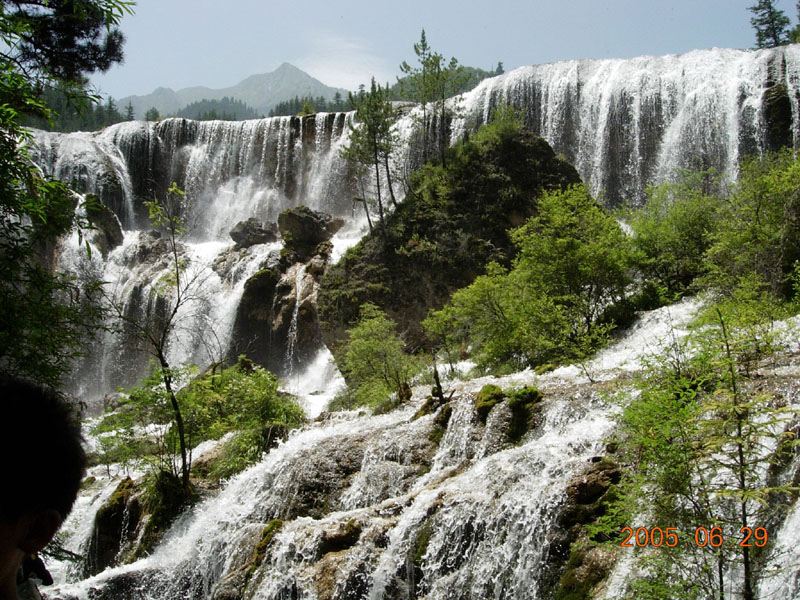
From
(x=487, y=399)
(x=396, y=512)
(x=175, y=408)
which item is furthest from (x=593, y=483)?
(x=175, y=408)

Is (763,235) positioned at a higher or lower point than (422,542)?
higher

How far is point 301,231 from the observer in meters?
30.0

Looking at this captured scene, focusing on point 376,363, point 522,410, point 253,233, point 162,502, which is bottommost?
point 162,502

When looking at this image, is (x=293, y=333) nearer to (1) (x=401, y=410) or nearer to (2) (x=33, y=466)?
(1) (x=401, y=410)

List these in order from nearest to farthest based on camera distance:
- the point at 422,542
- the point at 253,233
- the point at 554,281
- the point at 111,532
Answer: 1. the point at 422,542
2. the point at 111,532
3. the point at 554,281
4. the point at 253,233

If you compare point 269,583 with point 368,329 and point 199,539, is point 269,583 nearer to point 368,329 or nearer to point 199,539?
point 199,539

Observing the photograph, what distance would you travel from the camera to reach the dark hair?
111cm

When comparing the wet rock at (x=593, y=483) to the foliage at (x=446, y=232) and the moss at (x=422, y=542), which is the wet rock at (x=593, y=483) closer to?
the moss at (x=422, y=542)

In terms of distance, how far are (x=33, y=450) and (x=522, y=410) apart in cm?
919

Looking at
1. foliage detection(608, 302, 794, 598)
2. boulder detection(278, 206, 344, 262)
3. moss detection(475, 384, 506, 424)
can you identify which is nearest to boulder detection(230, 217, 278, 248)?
boulder detection(278, 206, 344, 262)

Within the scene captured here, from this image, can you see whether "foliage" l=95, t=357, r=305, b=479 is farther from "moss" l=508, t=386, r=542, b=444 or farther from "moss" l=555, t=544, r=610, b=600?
"moss" l=555, t=544, r=610, b=600

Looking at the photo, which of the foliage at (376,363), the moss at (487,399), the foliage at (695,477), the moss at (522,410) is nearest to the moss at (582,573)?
the foliage at (695,477)
